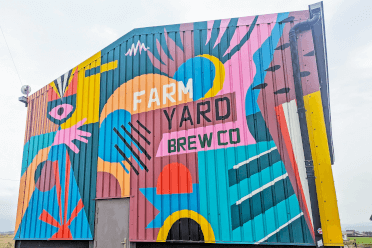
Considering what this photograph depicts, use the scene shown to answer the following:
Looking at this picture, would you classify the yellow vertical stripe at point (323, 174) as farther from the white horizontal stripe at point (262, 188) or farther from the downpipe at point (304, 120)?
the white horizontal stripe at point (262, 188)

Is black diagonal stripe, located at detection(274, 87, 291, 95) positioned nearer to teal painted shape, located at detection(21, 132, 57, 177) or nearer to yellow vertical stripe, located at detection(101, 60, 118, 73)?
yellow vertical stripe, located at detection(101, 60, 118, 73)

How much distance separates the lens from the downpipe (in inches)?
227

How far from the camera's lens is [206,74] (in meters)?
7.57

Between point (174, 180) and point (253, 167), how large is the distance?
212 cm

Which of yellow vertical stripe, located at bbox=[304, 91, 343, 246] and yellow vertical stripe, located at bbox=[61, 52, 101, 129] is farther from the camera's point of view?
yellow vertical stripe, located at bbox=[61, 52, 101, 129]

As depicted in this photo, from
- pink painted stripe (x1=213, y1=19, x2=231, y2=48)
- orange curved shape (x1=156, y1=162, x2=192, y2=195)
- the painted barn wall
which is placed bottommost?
the painted barn wall

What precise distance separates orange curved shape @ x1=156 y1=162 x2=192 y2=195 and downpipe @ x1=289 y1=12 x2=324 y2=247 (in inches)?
113

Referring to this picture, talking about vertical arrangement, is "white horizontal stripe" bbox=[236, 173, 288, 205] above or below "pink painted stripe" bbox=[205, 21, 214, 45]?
below

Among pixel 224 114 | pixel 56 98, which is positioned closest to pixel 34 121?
pixel 56 98

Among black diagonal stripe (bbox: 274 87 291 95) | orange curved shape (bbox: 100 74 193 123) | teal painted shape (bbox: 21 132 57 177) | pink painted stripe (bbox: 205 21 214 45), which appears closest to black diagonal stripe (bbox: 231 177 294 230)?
black diagonal stripe (bbox: 274 87 291 95)

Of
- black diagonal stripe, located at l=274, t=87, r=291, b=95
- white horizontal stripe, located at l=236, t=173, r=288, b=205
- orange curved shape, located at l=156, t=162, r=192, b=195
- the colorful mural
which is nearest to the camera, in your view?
white horizontal stripe, located at l=236, t=173, r=288, b=205

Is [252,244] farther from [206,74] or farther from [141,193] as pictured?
[206,74]

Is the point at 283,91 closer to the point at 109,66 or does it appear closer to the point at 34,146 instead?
the point at 109,66

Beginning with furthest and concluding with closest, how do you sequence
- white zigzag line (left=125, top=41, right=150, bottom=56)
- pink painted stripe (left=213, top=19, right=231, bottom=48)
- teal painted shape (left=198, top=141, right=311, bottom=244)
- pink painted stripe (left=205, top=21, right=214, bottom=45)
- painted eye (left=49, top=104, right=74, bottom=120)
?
painted eye (left=49, top=104, right=74, bottom=120), white zigzag line (left=125, top=41, right=150, bottom=56), pink painted stripe (left=205, top=21, right=214, bottom=45), pink painted stripe (left=213, top=19, right=231, bottom=48), teal painted shape (left=198, top=141, right=311, bottom=244)
